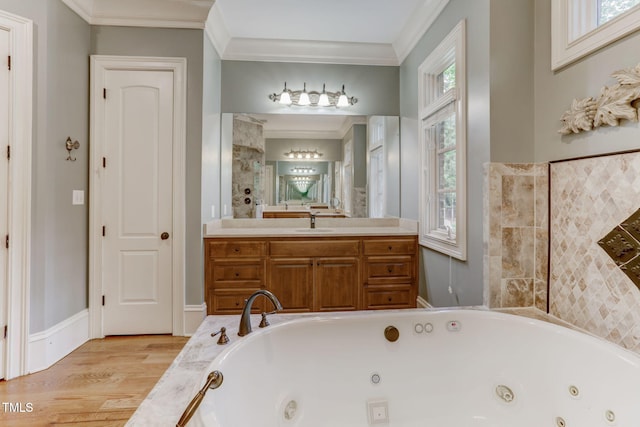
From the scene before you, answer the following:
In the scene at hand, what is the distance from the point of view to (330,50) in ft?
11.0

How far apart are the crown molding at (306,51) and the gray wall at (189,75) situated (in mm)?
624

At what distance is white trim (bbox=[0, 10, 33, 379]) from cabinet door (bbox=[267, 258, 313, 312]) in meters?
1.67

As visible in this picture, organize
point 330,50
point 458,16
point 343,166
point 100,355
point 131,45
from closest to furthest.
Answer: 1. point 458,16
2. point 100,355
3. point 131,45
4. point 330,50
5. point 343,166

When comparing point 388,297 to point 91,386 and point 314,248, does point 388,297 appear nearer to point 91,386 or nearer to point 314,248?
point 314,248

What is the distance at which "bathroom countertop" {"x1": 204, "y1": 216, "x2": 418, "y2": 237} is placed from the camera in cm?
309

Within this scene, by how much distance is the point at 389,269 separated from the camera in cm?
303

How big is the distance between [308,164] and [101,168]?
1.97 m

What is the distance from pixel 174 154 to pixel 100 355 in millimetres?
1610

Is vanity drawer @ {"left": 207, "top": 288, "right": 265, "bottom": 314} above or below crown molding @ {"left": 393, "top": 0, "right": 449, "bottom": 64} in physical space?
below

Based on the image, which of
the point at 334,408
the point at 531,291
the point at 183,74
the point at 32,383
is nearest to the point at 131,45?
the point at 183,74

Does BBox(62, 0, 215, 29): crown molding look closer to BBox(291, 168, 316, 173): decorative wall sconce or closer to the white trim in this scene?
the white trim

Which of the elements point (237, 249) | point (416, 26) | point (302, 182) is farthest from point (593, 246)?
point (302, 182)

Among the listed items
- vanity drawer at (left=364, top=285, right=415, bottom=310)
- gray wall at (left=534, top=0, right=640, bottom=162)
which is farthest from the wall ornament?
vanity drawer at (left=364, top=285, right=415, bottom=310)

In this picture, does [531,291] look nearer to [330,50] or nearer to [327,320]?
[327,320]
